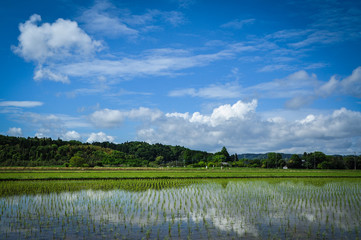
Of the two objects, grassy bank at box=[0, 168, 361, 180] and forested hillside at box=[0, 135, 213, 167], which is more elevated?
forested hillside at box=[0, 135, 213, 167]

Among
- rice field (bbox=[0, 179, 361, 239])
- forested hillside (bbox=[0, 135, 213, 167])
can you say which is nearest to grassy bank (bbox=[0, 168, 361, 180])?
rice field (bbox=[0, 179, 361, 239])

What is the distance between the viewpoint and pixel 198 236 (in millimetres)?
9836

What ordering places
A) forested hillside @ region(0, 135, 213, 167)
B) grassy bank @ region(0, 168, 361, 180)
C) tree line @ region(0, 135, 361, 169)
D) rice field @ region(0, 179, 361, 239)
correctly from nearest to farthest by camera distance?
1. rice field @ region(0, 179, 361, 239)
2. grassy bank @ region(0, 168, 361, 180)
3. forested hillside @ region(0, 135, 213, 167)
4. tree line @ region(0, 135, 361, 169)

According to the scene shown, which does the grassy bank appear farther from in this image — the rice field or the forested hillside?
the forested hillside

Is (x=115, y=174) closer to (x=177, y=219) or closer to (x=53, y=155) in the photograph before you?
(x=177, y=219)

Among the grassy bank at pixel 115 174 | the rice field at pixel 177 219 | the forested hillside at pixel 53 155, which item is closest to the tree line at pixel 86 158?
the forested hillside at pixel 53 155

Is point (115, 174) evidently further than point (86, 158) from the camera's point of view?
No

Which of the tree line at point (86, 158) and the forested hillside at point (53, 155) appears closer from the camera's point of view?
the forested hillside at point (53, 155)

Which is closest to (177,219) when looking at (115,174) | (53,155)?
(115,174)

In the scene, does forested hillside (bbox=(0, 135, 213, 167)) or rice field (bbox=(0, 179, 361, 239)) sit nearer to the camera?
rice field (bbox=(0, 179, 361, 239))

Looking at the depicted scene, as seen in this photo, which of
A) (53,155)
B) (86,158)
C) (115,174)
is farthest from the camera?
(86,158)

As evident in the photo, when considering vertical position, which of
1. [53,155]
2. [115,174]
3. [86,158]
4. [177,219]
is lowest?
[115,174]

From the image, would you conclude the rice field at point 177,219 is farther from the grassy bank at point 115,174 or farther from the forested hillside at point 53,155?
the forested hillside at point 53,155

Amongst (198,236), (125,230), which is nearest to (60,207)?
(125,230)
